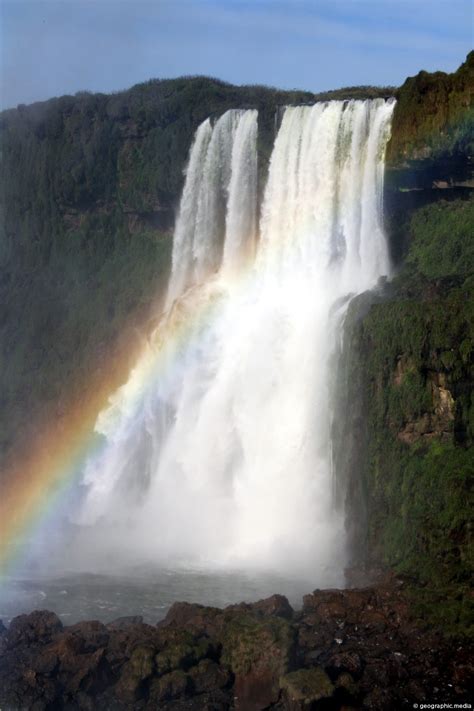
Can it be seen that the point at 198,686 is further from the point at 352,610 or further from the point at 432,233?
the point at 432,233

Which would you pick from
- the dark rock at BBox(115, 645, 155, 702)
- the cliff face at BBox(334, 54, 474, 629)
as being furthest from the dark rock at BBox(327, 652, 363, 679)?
the dark rock at BBox(115, 645, 155, 702)

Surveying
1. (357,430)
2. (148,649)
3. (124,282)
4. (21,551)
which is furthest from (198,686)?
(124,282)

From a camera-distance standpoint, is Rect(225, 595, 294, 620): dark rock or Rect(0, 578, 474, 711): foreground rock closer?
Rect(0, 578, 474, 711): foreground rock

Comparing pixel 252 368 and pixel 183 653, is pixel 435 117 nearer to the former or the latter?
pixel 252 368

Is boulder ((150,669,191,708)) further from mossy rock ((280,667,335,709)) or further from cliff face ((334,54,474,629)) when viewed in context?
cliff face ((334,54,474,629))

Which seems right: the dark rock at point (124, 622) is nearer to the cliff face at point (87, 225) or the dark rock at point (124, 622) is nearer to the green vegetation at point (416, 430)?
the green vegetation at point (416, 430)

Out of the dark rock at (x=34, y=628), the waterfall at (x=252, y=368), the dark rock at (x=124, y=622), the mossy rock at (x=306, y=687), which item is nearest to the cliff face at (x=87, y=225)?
the waterfall at (x=252, y=368)
